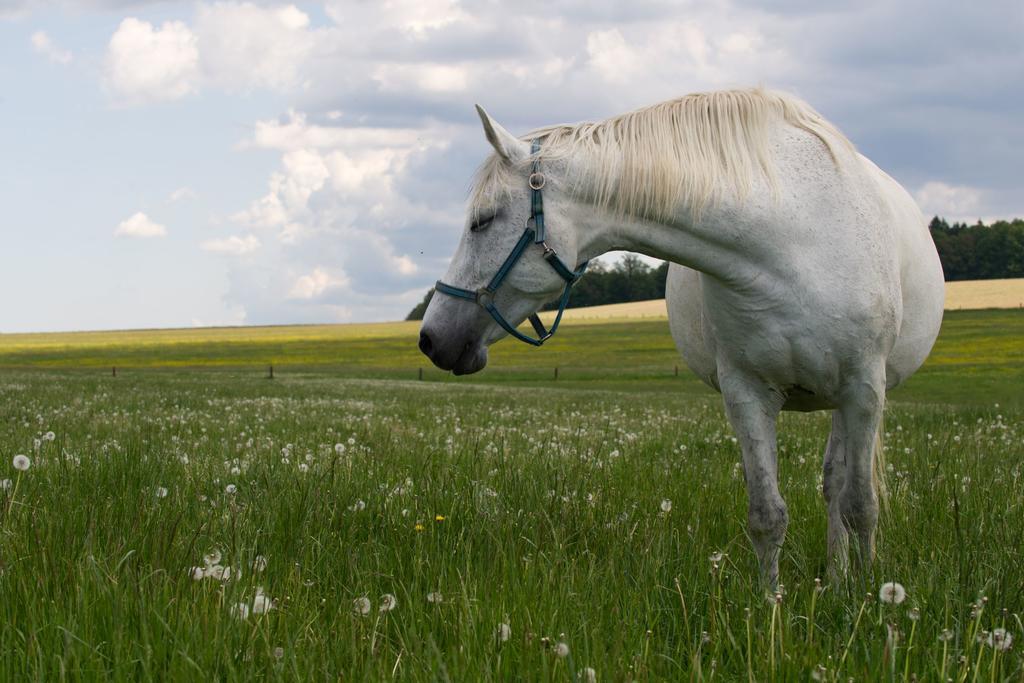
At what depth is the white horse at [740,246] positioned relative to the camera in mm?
4840

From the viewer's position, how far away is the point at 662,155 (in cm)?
496

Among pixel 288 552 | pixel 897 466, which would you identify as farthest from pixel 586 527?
pixel 897 466

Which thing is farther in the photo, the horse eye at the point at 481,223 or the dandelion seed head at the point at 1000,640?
the horse eye at the point at 481,223

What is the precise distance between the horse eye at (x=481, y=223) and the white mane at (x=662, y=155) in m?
0.09

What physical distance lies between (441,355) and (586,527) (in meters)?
1.27

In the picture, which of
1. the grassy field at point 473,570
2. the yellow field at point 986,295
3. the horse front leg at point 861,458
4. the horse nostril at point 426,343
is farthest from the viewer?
the yellow field at point 986,295

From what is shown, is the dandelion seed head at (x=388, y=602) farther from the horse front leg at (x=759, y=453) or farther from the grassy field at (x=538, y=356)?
the grassy field at (x=538, y=356)

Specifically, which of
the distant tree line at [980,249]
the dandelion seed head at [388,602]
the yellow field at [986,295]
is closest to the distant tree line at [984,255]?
the distant tree line at [980,249]

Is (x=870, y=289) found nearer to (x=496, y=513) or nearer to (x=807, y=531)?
(x=807, y=531)

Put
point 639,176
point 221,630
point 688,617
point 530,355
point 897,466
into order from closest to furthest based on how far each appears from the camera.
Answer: point 221,630, point 688,617, point 639,176, point 897,466, point 530,355

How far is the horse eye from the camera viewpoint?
4.85 metres

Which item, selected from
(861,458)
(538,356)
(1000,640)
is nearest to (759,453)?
(861,458)

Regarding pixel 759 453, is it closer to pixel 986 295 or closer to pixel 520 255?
pixel 520 255

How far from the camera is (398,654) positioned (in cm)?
310
